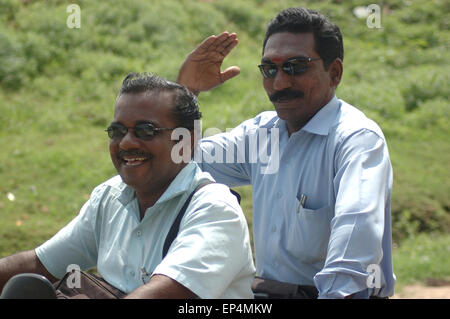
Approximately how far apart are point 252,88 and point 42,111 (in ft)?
9.15

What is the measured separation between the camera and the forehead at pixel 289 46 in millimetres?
2947

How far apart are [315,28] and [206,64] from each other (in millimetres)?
612

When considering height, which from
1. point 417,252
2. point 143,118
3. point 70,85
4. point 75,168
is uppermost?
point 143,118

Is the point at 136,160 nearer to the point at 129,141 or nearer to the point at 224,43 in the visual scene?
the point at 129,141

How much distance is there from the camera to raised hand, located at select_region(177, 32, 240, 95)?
10.8 ft

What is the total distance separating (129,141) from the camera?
7.89 feet

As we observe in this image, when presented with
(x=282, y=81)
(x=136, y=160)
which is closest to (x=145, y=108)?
(x=136, y=160)

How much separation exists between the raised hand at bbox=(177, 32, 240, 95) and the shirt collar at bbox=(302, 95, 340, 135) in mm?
601

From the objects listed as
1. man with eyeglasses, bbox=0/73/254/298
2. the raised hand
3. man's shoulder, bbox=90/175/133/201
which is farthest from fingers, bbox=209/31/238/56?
man's shoulder, bbox=90/175/133/201

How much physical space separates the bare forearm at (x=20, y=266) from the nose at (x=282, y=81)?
1.22 m

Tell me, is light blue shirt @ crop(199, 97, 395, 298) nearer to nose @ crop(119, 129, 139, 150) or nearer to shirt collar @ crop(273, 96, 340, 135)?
shirt collar @ crop(273, 96, 340, 135)

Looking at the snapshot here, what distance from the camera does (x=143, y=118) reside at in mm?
2412
